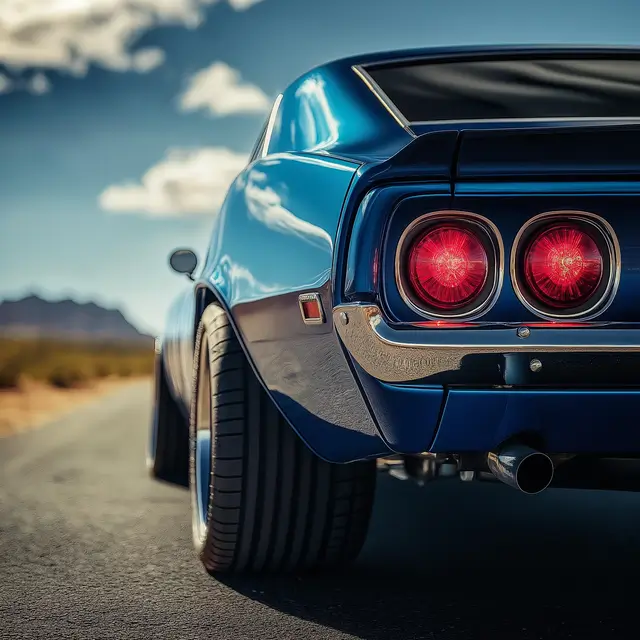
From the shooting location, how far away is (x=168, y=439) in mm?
5887

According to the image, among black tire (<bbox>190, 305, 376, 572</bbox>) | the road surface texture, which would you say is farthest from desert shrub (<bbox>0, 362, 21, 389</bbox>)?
black tire (<bbox>190, 305, 376, 572</bbox>)

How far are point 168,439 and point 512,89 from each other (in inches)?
138

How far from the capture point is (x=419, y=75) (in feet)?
10.4

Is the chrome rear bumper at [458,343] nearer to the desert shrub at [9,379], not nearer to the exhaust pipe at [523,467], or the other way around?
the exhaust pipe at [523,467]

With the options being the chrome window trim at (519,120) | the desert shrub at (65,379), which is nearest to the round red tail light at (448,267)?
the chrome window trim at (519,120)

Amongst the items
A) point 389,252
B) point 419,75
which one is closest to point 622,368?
point 389,252

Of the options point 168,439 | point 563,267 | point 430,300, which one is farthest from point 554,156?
point 168,439

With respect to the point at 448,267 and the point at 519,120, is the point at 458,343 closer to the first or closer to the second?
the point at 448,267

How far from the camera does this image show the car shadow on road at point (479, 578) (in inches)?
109

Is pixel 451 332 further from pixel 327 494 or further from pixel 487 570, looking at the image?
pixel 487 570

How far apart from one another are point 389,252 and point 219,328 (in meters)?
1.03

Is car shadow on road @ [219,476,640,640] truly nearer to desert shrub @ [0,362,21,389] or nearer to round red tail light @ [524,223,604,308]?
round red tail light @ [524,223,604,308]

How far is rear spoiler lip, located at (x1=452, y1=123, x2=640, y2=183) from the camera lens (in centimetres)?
228

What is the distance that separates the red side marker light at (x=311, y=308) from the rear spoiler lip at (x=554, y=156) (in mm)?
475
